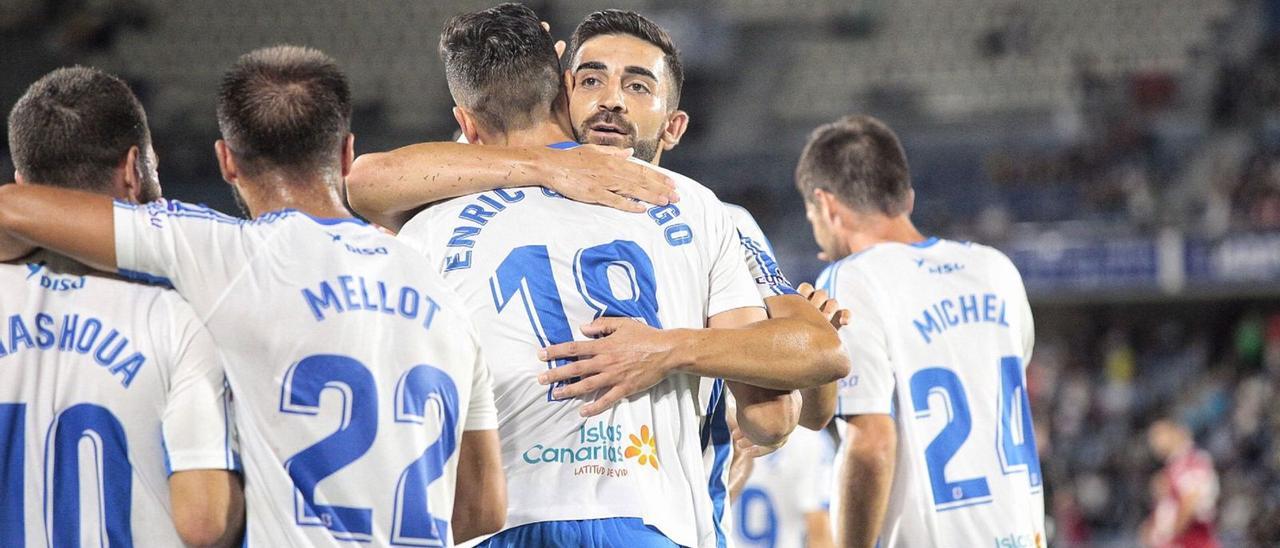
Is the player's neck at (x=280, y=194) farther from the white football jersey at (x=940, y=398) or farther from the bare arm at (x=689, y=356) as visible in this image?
the white football jersey at (x=940, y=398)

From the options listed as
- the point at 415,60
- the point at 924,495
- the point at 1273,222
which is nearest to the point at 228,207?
the point at 415,60

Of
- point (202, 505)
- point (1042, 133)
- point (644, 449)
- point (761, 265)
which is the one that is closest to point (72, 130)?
point (202, 505)

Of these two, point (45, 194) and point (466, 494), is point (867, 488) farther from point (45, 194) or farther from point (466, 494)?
point (45, 194)

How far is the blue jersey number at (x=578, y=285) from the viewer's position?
3.41 metres

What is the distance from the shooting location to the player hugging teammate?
9.50ft

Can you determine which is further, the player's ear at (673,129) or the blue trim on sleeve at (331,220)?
the player's ear at (673,129)

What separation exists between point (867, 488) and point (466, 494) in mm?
2197

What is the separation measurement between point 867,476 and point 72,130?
299 centimetres

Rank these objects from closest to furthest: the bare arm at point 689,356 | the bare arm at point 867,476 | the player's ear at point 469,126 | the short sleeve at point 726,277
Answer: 1. the bare arm at point 689,356
2. the short sleeve at point 726,277
3. the player's ear at point 469,126
4. the bare arm at point 867,476

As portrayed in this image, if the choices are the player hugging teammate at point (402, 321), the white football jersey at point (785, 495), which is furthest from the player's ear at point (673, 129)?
the white football jersey at point (785, 495)

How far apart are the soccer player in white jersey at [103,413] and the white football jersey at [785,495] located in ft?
13.4

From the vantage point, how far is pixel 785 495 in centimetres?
677

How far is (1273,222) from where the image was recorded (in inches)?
770

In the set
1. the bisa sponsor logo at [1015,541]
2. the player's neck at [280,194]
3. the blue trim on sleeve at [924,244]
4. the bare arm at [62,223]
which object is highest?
the blue trim on sleeve at [924,244]
